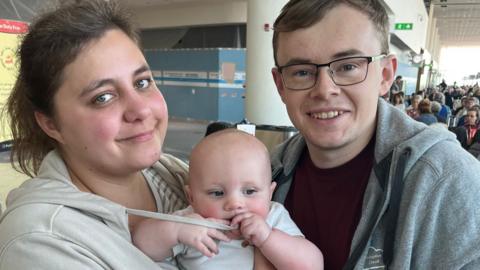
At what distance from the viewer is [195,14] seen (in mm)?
12656

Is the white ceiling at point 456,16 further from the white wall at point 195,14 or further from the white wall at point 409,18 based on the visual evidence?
Answer: the white wall at point 195,14

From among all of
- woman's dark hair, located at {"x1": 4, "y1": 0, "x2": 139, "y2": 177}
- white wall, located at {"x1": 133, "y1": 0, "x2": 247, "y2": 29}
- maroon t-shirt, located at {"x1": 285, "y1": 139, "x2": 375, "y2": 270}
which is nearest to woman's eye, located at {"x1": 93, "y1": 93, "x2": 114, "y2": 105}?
woman's dark hair, located at {"x1": 4, "y1": 0, "x2": 139, "y2": 177}

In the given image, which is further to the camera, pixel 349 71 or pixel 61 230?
pixel 349 71

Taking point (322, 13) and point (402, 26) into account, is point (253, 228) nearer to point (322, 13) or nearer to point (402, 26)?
point (322, 13)

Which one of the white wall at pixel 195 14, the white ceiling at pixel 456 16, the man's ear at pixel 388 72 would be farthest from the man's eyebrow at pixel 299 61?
the white ceiling at pixel 456 16

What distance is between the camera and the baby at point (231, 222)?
3.98 ft

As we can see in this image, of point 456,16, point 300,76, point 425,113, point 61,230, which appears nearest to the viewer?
point 61,230

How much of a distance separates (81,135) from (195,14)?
12225 mm

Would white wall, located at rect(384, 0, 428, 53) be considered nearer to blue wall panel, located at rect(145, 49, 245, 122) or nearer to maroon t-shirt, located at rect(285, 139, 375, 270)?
blue wall panel, located at rect(145, 49, 245, 122)

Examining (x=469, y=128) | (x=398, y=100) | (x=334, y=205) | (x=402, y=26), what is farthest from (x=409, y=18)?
(x=334, y=205)

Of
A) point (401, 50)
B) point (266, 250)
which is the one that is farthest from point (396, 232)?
point (401, 50)

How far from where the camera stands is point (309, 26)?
1409 mm

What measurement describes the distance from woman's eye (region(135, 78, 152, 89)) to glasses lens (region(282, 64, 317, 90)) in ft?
1.77

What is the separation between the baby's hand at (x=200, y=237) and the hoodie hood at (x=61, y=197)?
0.58ft
